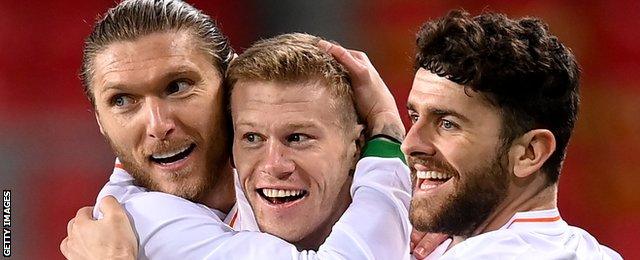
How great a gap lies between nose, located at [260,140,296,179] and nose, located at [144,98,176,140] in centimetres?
20

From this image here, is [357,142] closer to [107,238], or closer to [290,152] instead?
[290,152]

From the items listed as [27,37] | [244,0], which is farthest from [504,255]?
[27,37]

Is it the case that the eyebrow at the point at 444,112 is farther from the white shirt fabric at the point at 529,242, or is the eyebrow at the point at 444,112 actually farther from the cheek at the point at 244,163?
the cheek at the point at 244,163

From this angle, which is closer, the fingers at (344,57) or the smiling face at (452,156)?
the smiling face at (452,156)

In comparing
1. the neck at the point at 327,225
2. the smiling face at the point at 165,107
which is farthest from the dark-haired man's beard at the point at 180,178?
the neck at the point at 327,225

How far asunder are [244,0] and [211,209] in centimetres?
92

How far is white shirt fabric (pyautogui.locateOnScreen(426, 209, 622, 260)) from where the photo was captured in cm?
172

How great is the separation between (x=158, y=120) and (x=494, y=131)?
2.15 feet

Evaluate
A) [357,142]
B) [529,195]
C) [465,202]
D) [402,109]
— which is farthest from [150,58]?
[402,109]

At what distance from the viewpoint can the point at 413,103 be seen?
188 cm

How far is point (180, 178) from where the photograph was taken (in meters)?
2.04

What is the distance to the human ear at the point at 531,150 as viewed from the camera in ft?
5.95

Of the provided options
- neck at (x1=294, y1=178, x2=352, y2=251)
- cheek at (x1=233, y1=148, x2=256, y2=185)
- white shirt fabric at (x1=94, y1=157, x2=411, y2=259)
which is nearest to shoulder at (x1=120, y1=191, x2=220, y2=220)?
white shirt fabric at (x1=94, y1=157, x2=411, y2=259)

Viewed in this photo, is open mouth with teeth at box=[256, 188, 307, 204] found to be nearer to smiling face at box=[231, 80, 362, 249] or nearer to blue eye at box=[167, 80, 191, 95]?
smiling face at box=[231, 80, 362, 249]
